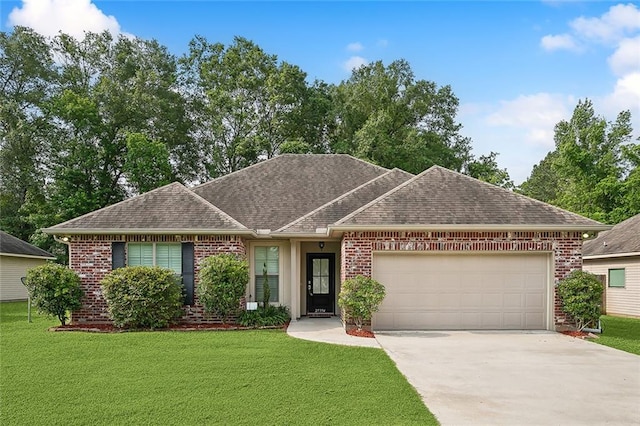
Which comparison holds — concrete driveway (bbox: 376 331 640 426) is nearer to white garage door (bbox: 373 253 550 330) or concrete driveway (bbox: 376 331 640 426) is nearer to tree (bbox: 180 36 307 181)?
white garage door (bbox: 373 253 550 330)

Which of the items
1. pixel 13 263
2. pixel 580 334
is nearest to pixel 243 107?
pixel 13 263

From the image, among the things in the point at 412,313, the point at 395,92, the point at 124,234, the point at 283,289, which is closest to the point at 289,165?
the point at 283,289

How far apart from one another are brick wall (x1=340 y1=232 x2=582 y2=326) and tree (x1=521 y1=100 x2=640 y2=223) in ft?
60.3

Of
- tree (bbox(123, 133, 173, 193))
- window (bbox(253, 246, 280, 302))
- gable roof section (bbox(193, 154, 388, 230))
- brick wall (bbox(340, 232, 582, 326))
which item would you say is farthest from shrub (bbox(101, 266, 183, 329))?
tree (bbox(123, 133, 173, 193))

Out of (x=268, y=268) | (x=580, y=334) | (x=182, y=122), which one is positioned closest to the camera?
(x=580, y=334)

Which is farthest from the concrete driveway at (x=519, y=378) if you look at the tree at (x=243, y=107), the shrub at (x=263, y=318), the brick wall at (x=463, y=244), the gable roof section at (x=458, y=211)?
the tree at (x=243, y=107)

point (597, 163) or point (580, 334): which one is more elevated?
point (597, 163)

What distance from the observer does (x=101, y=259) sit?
12352 millimetres

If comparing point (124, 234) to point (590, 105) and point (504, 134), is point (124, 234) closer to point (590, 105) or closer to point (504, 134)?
point (504, 134)

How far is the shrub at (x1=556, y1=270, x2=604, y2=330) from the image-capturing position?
10.9m

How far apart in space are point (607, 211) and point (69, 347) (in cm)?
2952

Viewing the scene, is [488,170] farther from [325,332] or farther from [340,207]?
[325,332]

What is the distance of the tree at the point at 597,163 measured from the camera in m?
27.7

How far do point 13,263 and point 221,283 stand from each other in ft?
55.5
